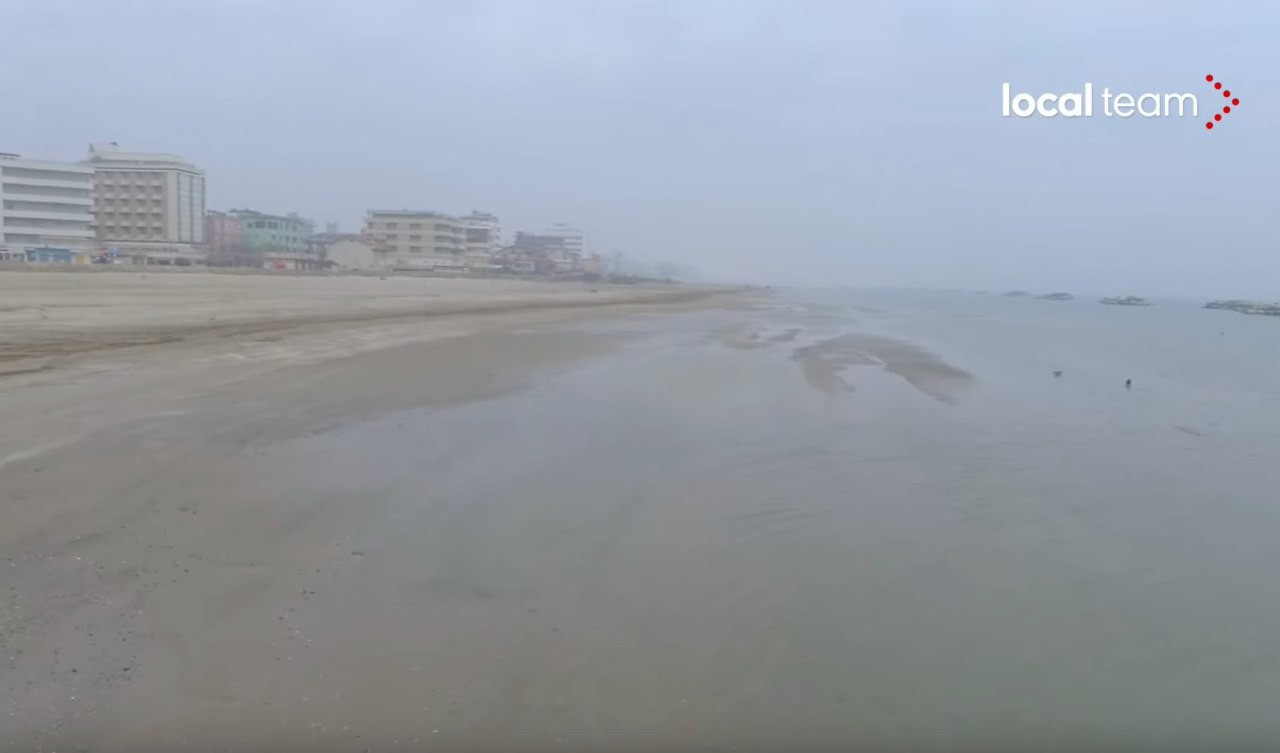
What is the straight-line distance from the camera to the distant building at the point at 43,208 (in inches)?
Result: 2175

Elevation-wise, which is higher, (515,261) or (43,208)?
(515,261)

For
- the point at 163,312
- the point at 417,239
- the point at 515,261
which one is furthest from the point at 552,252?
the point at 163,312

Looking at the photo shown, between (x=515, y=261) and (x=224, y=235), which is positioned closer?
(x=224, y=235)

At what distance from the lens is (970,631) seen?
4.59 m

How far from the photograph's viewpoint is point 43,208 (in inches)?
2264

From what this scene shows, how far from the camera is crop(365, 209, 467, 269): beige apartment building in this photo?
284 feet

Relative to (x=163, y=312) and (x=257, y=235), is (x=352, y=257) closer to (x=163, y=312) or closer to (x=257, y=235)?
(x=257, y=235)

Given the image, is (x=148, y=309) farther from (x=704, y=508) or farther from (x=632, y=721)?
(x=632, y=721)

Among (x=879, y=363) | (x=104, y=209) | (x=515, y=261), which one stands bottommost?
(x=879, y=363)

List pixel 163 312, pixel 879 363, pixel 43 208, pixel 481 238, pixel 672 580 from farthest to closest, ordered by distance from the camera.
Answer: pixel 481 238 < pixel 43 208 < pixel 879 363 < pixel 163 312 < pixel 672 580

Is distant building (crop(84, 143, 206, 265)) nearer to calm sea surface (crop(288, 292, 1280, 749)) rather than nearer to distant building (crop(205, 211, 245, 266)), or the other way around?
distant building (crop(205, 211, 245, 266))

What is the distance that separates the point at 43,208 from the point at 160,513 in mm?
65596

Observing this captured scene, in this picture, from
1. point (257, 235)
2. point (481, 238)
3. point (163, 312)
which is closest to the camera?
A: point (163, 312)

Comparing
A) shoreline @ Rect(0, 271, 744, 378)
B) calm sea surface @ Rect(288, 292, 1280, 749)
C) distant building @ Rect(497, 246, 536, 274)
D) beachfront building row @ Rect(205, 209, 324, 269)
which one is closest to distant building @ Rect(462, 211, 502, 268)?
distant building @ Rect(497, 246, 536, 274)
